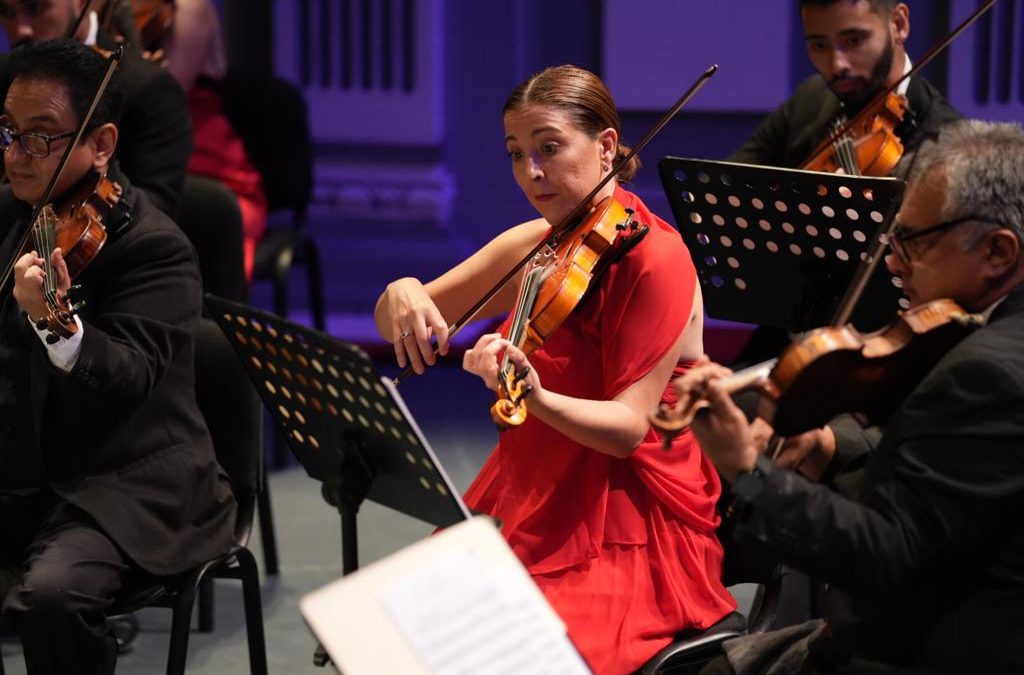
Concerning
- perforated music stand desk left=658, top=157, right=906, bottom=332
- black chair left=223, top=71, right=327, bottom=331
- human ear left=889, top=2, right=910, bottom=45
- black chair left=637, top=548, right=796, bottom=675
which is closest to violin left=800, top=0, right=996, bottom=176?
human ear left=889, top=2, right=910, bottom=45

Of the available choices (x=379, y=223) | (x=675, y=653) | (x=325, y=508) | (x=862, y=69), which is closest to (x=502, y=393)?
(x=675, y=653)

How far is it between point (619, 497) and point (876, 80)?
1.39 metres

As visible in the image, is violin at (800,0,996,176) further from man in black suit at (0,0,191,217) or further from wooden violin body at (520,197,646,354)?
man in black suit at (0,0,191,217)

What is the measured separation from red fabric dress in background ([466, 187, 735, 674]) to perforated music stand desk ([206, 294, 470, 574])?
22 centimetres

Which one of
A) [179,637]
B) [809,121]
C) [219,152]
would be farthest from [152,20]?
[179,637]

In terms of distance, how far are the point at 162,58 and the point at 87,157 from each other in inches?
61.4

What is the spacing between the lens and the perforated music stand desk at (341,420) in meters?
1.80

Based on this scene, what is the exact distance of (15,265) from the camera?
6.94 feet

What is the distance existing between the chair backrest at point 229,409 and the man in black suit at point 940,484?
3.87 feet

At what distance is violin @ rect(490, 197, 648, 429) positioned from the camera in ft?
6.66

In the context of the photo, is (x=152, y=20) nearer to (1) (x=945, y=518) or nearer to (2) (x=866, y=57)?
(2) (x=866, y=57)

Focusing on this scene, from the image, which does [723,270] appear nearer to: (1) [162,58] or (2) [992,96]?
(1) [162,58]

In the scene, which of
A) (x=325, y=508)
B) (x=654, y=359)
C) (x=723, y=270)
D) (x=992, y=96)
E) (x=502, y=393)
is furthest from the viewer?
(x=992, y=96)

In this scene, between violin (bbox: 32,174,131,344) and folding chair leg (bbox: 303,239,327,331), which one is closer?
violin (bbox: 32,174,131,344)
